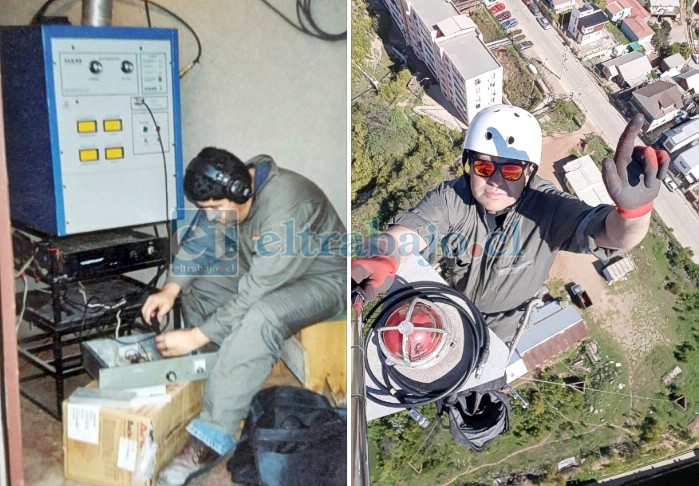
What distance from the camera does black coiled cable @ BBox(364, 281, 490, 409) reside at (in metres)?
2.71

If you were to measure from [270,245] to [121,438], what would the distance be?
3.19 feet

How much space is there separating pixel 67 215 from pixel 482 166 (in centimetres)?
193

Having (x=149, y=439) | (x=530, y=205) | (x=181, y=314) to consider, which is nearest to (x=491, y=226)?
(x=530, y=205)

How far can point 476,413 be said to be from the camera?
10.5 ft

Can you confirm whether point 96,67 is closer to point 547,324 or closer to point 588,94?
point 547,324

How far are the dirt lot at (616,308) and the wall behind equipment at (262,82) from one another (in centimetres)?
226

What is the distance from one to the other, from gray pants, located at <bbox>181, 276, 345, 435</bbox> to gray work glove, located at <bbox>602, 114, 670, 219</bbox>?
1.20 m

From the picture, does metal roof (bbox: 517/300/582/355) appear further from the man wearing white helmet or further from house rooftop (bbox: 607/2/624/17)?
house rooftop (bbox: 607/2/624/17)

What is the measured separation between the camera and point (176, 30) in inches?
80.2

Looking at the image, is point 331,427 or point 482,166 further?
point 482,166

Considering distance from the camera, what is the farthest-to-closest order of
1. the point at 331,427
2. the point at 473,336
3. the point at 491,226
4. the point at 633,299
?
the point at 633,299 → the point at 491,226 → the point at 473,336 → the point at 331,427

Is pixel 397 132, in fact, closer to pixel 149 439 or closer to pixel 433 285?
pixel 433 285

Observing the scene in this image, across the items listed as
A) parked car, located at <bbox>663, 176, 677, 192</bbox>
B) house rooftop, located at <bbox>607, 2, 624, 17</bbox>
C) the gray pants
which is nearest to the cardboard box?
the gray pants

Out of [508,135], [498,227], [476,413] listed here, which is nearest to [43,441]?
[476,413]
